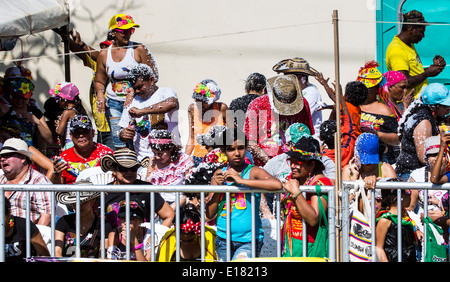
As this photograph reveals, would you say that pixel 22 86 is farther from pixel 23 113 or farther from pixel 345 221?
pixel 345 221

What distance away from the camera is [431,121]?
718 cm

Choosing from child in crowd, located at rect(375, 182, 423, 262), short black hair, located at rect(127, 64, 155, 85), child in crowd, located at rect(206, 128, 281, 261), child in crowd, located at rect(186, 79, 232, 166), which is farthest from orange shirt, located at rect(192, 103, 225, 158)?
child in crowd, located at rect(375, 182, 423, 262)

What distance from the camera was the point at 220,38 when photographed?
1034 cm

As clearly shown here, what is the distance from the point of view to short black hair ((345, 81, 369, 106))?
311 inches

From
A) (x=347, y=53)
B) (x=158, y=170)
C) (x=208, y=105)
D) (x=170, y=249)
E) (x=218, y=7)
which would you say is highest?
(x=218, y=7)

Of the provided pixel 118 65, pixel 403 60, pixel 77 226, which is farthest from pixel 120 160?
pixel 403 60

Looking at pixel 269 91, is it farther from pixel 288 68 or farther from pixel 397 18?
pixel 397 18

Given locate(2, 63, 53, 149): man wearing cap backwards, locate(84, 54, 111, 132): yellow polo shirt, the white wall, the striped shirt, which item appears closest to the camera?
the striped shirt

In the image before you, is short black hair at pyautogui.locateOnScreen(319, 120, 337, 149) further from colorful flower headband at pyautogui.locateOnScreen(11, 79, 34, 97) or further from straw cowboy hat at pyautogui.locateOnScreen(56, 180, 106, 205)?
colorful flower headband at pyautogui.locateOnScreen(11, 79, 34, 97)

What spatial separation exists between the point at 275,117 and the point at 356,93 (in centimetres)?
89

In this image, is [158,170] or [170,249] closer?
[170,249]

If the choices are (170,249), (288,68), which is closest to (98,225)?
(170,249)

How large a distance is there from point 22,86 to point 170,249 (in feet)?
10.6

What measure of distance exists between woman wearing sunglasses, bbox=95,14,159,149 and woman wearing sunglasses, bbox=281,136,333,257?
2.89 metres
